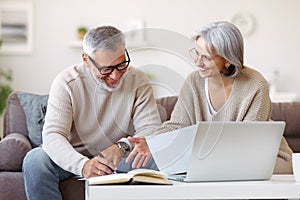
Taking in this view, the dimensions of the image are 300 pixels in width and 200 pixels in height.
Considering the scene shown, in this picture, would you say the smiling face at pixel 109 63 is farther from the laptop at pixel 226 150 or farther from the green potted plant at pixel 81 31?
the green potted plant at pixel 81 31

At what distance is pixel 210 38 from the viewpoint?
2.63m

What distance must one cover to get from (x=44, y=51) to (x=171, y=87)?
12.4ft

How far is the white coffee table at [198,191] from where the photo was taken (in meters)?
1.80

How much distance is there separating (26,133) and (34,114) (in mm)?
141

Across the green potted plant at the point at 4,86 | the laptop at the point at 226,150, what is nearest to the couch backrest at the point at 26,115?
the laptop at the point at 226,150

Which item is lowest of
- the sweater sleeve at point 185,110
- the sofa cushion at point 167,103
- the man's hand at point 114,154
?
the sofa cushion at point 167,103

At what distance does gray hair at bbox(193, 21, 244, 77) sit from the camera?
2.61 meters

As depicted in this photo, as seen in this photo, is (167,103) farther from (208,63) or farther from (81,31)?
(81,31)

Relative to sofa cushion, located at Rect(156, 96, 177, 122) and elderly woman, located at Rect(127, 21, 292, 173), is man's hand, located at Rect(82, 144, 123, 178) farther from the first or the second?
sofa cushion, located at Rect(156, 96, 177, 122)

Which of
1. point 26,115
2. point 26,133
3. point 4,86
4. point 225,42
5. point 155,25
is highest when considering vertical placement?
point 225,42

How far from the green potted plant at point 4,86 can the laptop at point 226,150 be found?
3808 mm

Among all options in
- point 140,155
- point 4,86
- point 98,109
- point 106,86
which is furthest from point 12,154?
point 4,86

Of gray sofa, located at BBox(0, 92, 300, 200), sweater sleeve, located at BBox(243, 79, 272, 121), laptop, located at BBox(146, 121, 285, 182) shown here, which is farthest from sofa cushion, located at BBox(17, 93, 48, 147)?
laptop, located at BBox(146, 121, 285, 182)

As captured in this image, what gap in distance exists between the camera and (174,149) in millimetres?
2088
